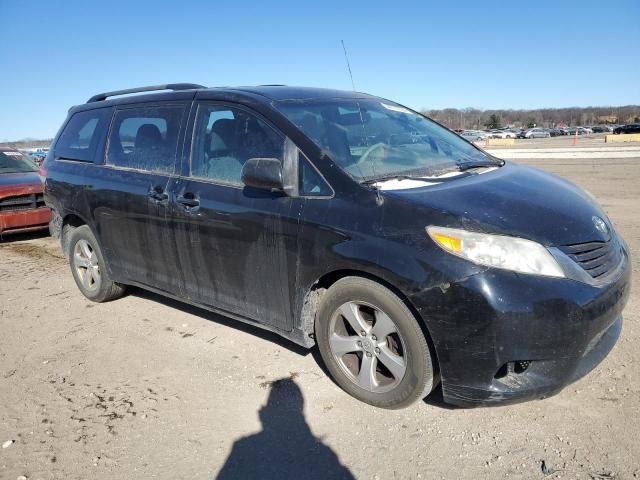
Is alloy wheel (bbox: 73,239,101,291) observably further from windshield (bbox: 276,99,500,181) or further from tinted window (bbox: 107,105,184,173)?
windshield (bbox: 276,99,500,181)

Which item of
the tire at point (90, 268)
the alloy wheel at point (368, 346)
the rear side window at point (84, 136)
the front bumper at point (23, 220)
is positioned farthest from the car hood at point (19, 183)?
the alloy wheel at point (368, 346)

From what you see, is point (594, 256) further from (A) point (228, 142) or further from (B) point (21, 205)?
(B) point (21, 205)

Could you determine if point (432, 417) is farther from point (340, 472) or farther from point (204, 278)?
point (204, 278)

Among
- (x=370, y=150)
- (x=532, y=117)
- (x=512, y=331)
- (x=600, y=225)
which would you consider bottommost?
(x=512, y=331)

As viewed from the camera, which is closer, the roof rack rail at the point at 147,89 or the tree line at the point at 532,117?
the roof rack rail at the point at 147,89

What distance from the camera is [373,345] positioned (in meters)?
2.90

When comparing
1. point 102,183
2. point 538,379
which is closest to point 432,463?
point 538,379

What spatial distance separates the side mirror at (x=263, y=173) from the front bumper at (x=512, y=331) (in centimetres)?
111

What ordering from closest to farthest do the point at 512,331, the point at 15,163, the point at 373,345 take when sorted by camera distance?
1. the point at 512,331
2. the point at 373,345
3. the point at 15,163

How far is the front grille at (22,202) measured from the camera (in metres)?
7.95

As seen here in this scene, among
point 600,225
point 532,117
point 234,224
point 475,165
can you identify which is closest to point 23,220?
point 234,224

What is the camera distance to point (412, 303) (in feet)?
8.59

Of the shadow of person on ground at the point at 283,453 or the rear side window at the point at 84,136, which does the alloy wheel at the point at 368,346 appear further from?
the rear side window at the point at 84,136

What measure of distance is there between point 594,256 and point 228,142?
7.99ft
